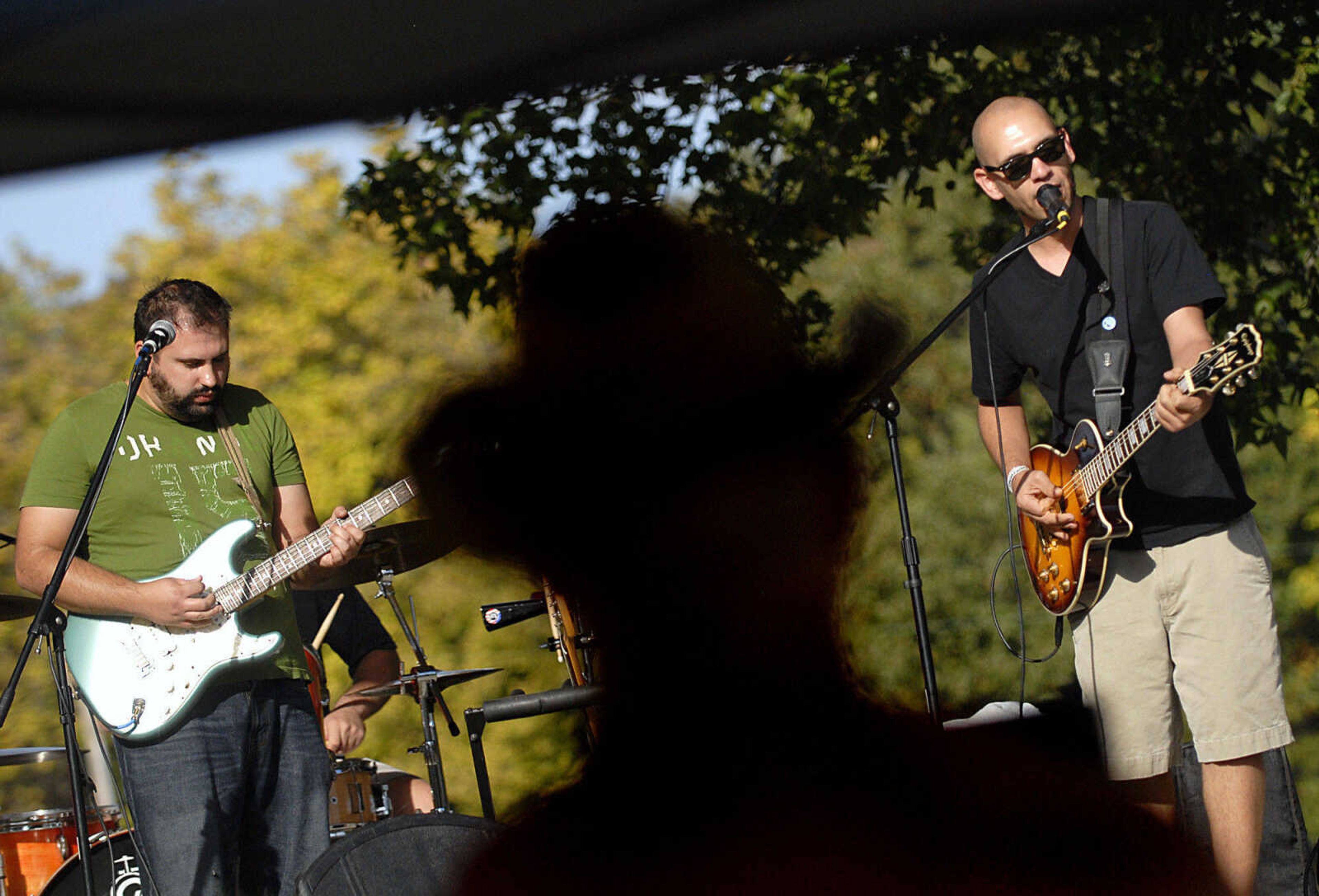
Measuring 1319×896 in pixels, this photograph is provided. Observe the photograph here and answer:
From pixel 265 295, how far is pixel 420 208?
1400 mm

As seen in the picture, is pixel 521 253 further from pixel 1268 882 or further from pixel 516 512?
pixel 1268 882

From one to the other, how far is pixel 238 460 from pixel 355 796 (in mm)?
1550

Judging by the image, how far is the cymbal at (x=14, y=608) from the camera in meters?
3.92

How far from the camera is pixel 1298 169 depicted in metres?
5.27

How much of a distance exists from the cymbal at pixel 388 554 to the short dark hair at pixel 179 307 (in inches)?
27.7

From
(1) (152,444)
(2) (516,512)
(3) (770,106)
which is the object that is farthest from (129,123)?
(2) (516,512)

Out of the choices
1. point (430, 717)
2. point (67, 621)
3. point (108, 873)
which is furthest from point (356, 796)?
point (67, 621)

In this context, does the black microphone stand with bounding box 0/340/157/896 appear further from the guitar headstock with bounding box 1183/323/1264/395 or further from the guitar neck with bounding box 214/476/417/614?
the guitar headstock with bounding box 1183/323/1264/395

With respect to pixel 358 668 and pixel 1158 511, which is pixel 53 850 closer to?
pixel 358 668

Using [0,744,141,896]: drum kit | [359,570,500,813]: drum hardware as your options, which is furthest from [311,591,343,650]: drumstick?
[0,744,141,896]: drum kit

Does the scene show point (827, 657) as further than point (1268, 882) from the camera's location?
No

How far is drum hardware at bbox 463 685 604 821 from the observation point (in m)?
1.14

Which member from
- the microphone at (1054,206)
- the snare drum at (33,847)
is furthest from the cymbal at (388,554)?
the microphone at (1054,206)

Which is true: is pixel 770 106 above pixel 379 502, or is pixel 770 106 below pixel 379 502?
above
